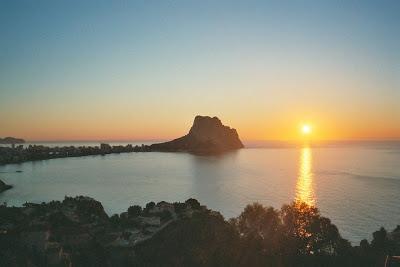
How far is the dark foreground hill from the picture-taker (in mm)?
26672

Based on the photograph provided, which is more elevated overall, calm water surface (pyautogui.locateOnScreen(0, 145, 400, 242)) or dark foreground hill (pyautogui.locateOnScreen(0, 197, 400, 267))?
dark foreground hill (pyautogui.locateOnScreen(0, 197, 400, 267))

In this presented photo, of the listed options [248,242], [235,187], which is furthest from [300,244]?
[235,187]

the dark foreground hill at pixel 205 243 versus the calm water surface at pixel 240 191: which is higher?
the dark foreground hill at pixel 205 243

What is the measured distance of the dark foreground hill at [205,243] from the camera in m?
26.7

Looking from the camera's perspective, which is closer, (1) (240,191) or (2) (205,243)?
(2) (205,243)

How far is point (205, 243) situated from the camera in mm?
28344

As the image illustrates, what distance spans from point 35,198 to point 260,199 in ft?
139

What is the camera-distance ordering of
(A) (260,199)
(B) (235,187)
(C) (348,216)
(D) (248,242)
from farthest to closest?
(B) (235,187)
(A) (260,199)
(C) (348,216)
(D) (248,242)

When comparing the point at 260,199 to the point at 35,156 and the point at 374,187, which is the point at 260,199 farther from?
the point at 35,156

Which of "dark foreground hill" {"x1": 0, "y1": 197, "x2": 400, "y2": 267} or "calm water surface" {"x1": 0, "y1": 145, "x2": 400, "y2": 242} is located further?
"calm water surface" {"x1": 0, "y1": 145, "x2": 400, "y2": 242}

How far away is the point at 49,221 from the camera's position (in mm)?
42000

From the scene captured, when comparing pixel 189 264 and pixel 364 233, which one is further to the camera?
pixel 364 233

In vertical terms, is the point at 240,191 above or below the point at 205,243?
below

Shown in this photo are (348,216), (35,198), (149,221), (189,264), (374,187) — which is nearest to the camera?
(189,264)
